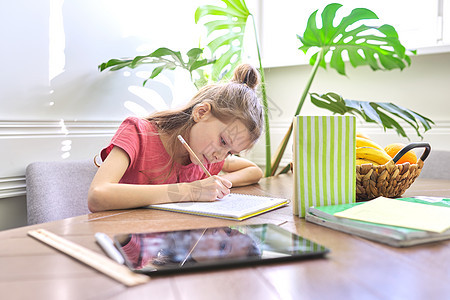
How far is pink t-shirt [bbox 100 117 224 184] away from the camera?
120 cm

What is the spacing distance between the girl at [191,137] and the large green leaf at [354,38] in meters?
0.49

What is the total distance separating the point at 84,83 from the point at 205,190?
895mm

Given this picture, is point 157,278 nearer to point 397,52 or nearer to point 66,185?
point 66,185

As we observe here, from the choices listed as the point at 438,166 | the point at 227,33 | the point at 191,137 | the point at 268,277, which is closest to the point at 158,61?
the point at 227,33

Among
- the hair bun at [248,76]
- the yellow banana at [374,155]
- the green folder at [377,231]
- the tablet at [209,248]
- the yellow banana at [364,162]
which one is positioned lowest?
the green folder at [377,231]

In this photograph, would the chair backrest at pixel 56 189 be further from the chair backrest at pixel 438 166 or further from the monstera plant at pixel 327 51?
the chair backrest at pixel 438 166

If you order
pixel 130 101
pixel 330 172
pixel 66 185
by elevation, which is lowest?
pixel 66 185

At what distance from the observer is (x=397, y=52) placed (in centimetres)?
174

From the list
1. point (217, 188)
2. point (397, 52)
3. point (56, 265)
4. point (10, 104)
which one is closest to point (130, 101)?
point (10, 104)

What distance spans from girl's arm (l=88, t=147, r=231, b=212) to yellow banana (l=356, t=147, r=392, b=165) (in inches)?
13.1

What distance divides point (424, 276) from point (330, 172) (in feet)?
1.16

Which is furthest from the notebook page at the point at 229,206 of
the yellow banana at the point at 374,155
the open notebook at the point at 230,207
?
the yellow banana at the point at 374,155

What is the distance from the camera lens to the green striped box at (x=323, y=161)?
0.81 metres

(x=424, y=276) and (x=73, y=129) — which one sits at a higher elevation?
(x=73, y=129)
